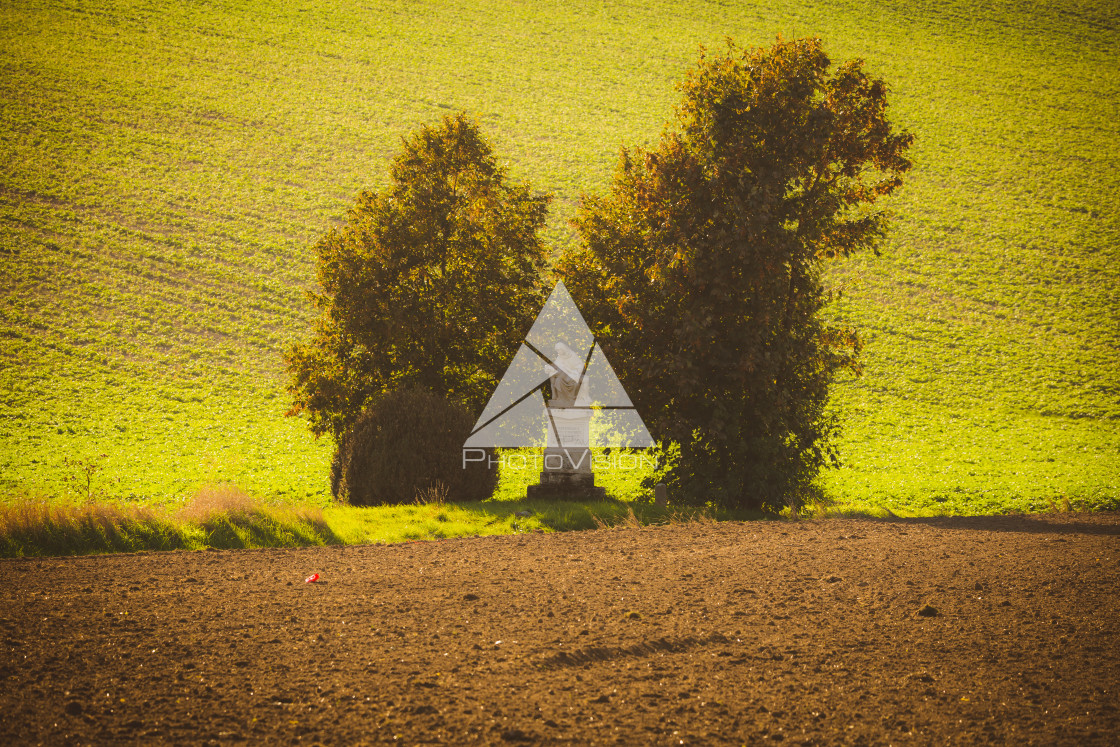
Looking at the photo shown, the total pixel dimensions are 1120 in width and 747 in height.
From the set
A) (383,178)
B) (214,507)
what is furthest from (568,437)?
(383,178)

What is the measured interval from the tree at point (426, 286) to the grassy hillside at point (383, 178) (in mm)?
4420

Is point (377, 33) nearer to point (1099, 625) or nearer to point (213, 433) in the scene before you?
point (213, 433)

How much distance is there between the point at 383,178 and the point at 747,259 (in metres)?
36.9

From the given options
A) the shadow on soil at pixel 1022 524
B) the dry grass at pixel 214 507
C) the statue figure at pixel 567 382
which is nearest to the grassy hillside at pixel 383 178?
the shadow on soil at pixel 1022 524

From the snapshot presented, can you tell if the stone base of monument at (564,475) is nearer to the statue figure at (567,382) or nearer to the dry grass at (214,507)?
the statue figure at (567,382)

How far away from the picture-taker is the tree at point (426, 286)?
1512 cm

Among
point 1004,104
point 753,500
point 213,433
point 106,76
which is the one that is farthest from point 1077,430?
point 106,76

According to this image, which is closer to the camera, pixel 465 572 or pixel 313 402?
pixel 465 572

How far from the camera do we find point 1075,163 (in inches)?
1937

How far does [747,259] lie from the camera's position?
1307 centimetres

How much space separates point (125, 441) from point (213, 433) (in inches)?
103

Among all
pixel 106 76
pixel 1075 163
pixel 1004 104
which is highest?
pixel 1004 104

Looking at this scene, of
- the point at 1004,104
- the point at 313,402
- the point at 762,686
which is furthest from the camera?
the point at 1004,104

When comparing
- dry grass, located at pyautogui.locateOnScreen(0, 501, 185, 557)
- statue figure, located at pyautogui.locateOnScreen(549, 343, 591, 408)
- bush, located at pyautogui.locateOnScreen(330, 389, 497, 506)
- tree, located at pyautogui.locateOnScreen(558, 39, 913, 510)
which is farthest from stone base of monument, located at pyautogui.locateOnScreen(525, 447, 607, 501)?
dry grass, located at pyautogui.locateOnScreen(0, 501, 185, 557)
